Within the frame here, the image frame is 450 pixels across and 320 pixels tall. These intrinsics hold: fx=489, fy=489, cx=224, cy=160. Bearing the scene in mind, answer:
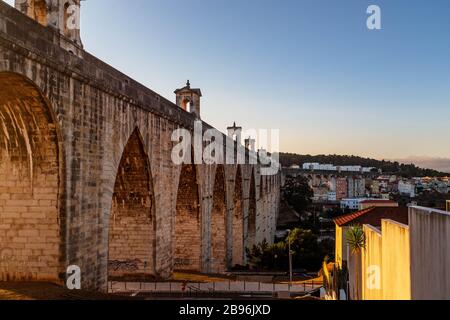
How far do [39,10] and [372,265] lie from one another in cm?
1144

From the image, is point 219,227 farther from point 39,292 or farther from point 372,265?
point 39,292

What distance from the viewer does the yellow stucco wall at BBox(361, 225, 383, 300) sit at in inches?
516

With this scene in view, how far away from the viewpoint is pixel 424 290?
8.41m

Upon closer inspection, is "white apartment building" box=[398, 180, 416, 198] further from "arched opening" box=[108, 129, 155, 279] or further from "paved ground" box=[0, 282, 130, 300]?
"paved ground" box=[0, 282, 130, 300]

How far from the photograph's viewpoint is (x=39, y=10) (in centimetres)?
1259

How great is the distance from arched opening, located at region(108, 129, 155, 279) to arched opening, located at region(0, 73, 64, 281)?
18.3 ft

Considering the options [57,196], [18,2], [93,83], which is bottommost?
[57,196]

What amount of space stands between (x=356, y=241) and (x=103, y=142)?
339 inches

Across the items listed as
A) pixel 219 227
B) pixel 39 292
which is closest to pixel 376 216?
pixel 219 227

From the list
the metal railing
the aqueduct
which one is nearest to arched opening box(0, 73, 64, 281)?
the aqueduct

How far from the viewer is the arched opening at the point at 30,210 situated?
11.0 metres

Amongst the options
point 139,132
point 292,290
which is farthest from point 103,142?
A: point 292,290

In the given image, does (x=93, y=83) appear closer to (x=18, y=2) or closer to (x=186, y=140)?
(x=18, y=2)
